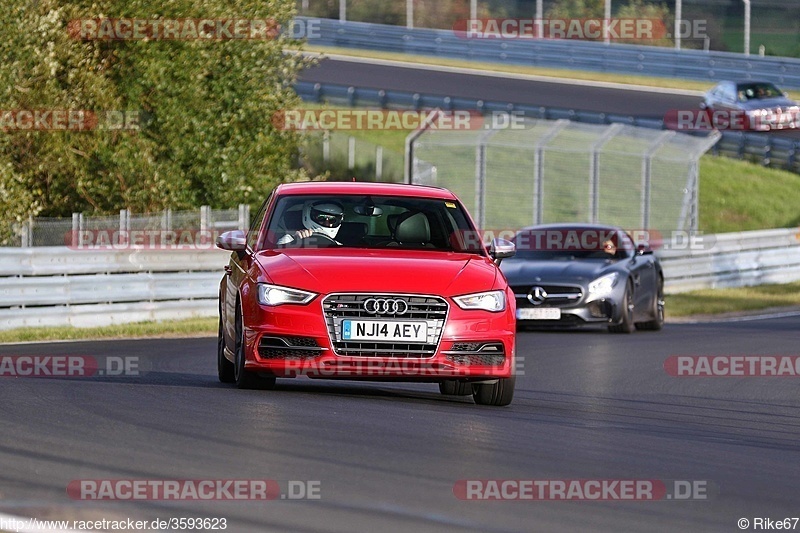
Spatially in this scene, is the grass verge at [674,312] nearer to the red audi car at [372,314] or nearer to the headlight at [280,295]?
the red audi car at [372,314]

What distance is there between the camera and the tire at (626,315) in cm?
1998

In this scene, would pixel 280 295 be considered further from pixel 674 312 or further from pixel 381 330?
pixel 674 312

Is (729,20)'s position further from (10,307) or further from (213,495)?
(213,495)

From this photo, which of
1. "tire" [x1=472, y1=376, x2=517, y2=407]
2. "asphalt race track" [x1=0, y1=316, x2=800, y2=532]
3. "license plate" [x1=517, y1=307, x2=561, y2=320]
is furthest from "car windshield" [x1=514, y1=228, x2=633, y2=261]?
"tire" [x1=472, y1=376, x2=517, y2=407]

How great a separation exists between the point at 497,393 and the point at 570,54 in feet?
123

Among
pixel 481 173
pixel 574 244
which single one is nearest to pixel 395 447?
pixel 574 244

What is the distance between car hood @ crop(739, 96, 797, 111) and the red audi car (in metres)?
30.0

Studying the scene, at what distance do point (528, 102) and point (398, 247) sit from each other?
31.0m

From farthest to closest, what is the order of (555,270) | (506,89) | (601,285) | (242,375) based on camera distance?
(506,89) < (555,270) < (601,285) < (242,375)

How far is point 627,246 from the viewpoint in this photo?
2114 cm

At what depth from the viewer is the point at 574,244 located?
830 inches

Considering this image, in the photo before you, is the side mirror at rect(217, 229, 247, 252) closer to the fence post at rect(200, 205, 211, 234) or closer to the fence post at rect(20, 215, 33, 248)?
the fence post at rect(20, 215, 33, 248)

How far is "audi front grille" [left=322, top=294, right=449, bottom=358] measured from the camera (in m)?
10.3

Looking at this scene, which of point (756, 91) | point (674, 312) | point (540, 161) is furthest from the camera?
point (756, 91)
